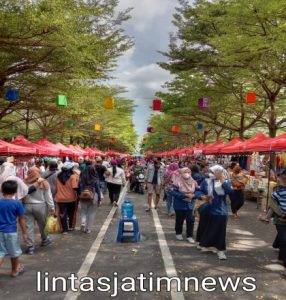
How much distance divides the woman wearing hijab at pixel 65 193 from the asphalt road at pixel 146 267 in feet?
1.34

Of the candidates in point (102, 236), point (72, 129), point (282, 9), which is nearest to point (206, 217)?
point (102, 236)

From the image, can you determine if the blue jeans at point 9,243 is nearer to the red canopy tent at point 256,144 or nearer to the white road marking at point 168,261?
the white road marking at point 168,261

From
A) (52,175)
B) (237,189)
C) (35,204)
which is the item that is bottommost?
(35,204)

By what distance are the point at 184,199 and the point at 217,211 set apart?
1.46 metres

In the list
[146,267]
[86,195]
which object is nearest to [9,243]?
[146,267]

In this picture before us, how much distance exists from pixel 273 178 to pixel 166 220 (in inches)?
193

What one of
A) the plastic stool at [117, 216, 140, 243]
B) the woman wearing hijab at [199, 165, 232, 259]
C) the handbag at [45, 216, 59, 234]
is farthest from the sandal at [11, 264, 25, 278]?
the woman wearing hijab at [199, 165, 232, 259]

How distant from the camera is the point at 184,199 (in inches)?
348

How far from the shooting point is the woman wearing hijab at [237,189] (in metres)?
12.4

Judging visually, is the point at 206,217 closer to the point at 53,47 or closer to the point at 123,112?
the point at 53,47

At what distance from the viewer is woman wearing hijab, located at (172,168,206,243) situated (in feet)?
29.0

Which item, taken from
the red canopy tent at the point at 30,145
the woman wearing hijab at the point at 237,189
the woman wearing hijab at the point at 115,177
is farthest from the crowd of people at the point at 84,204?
the red canopy tent at the point at 30,145

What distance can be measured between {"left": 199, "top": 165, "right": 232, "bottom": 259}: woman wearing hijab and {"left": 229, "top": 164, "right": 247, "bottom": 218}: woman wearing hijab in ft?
16.0

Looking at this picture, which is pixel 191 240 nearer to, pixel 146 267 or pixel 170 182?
pixel 146 267
